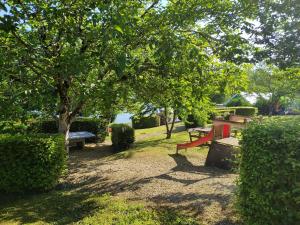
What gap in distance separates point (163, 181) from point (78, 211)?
9.03 ft

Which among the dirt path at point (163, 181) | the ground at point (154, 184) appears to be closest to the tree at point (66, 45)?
the ground at point (154, 184)

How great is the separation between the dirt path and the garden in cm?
3

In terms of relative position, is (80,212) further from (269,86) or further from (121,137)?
(269,86)

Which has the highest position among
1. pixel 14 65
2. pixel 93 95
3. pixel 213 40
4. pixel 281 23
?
pixel 281 23

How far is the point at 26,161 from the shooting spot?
7.15m

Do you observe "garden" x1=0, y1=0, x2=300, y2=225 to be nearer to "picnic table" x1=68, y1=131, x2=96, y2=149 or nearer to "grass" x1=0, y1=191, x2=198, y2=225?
"grass" x1=0, y1=191, x2=198, y2=225

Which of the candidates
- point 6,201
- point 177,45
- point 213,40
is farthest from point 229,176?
point 6,201

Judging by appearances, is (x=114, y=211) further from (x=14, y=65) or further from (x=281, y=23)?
(x=281, y=23)

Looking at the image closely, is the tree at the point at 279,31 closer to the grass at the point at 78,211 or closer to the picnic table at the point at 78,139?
the grass at the point at 78,211

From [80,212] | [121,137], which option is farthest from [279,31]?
[121,137]

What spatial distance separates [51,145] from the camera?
7227 mm

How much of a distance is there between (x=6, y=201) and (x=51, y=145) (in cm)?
166

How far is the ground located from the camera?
19.9ft

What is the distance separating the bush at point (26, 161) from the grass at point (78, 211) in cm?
35
